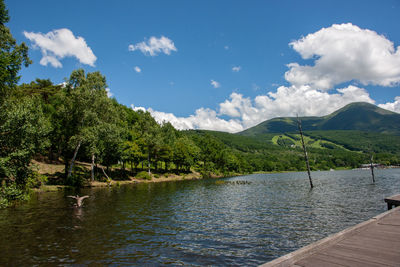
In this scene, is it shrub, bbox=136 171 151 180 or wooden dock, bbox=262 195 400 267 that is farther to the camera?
shrub, bbox=136 171 151 180

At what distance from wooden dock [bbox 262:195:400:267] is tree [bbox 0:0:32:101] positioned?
33.8 metres

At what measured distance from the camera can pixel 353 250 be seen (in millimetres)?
8727

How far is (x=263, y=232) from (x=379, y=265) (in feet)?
40.5

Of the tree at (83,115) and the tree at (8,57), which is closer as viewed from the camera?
the tree at (8,57)

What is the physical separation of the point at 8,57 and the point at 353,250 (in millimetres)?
37088

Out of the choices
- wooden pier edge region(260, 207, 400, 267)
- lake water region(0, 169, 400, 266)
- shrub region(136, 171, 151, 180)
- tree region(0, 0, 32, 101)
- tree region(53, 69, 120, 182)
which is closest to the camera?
wooden pier edge region(260, 207, 400, 267)

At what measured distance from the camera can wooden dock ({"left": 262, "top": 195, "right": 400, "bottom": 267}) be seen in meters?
7.48

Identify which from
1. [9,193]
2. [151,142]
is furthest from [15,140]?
[151,142]

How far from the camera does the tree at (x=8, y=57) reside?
2681 cm

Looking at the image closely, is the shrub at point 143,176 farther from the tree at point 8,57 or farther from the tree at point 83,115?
the tree at point 8,57

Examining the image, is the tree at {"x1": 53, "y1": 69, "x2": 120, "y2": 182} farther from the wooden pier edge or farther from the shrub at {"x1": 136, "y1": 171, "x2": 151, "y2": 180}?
the wooden pier edge

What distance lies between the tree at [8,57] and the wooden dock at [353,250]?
33757mm

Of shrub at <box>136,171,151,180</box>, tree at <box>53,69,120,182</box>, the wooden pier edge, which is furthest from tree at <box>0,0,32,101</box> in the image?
shrub at <box>136,171,151,180</box>

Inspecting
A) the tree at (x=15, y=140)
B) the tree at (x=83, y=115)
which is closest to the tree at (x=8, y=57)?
the tree at (x=15, y=140)
